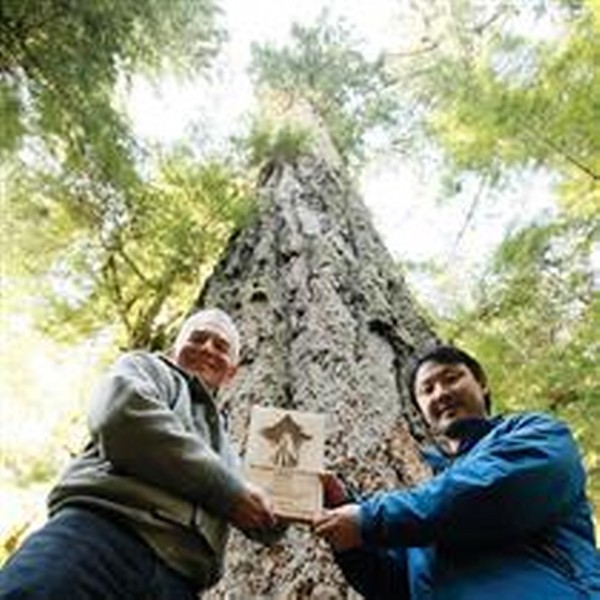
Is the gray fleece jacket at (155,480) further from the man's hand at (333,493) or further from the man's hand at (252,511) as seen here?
the man's hand at (333,493)

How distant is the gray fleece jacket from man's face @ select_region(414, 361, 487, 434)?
867 mm

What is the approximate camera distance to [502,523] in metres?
2.58

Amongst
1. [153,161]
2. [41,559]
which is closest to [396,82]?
[153,161]

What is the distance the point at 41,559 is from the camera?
237 centimetres

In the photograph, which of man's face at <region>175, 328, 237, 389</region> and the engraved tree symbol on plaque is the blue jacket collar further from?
man's face at <region>175, 328, 237, 389</region>

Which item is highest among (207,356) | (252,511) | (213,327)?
(213,327)

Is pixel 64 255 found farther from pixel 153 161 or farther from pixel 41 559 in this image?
pixel 41 559

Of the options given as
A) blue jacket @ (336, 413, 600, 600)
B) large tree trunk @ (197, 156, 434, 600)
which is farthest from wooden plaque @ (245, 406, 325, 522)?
large tree trunk @ (197, 156, 434, 600)

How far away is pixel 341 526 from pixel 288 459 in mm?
291

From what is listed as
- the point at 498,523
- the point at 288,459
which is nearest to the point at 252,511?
the point at 288,459

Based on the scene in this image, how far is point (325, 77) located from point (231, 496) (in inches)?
313

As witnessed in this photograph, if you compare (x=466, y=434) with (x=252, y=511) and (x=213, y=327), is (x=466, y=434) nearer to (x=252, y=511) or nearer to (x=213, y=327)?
(x=252, y=511)

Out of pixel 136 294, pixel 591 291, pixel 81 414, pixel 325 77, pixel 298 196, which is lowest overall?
pixel 81 414

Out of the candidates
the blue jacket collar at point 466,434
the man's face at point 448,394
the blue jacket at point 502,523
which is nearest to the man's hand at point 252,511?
the blue jacket at point 502,523
